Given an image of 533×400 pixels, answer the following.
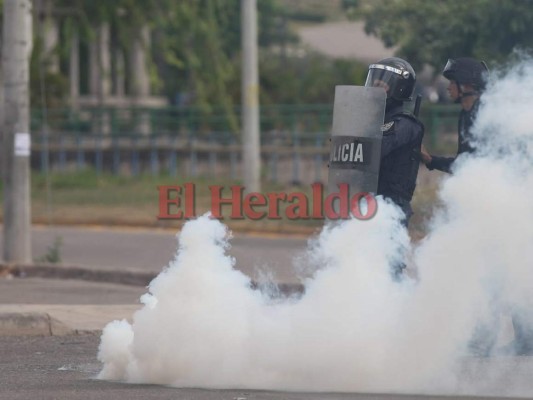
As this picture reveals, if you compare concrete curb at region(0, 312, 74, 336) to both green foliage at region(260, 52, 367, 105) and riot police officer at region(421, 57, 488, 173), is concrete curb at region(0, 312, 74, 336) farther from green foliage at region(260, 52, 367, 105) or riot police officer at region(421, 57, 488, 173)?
green foliage at region(260, 52, 367, 105)

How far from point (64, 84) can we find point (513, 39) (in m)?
18.9

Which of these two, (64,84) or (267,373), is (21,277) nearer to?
(267,373)

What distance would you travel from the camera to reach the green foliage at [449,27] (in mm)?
16531

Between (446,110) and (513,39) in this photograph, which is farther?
(446,110)

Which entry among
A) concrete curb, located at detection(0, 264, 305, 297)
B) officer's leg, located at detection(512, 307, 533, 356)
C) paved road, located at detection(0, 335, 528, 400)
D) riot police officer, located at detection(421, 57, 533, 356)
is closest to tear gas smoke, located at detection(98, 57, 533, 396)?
riot police officer, located at detection(421, 57, 533, 356)

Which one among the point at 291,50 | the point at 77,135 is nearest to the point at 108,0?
the point at 77,135

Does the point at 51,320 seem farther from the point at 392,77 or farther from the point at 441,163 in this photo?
the point at 392,77

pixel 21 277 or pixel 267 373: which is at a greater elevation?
pixel 267 373

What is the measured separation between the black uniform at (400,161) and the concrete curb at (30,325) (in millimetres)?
3323

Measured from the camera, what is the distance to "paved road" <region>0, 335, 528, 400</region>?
290 inches

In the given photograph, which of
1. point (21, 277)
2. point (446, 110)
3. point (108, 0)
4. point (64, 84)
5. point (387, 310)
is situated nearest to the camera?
point (387, 310)

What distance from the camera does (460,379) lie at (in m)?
7.55

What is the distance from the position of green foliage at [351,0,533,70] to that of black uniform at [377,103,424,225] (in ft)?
25.5

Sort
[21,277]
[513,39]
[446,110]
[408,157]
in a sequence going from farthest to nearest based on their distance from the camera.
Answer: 1. [446,110]
2. [513,39]
3. [21,277]
4. [408,157]
